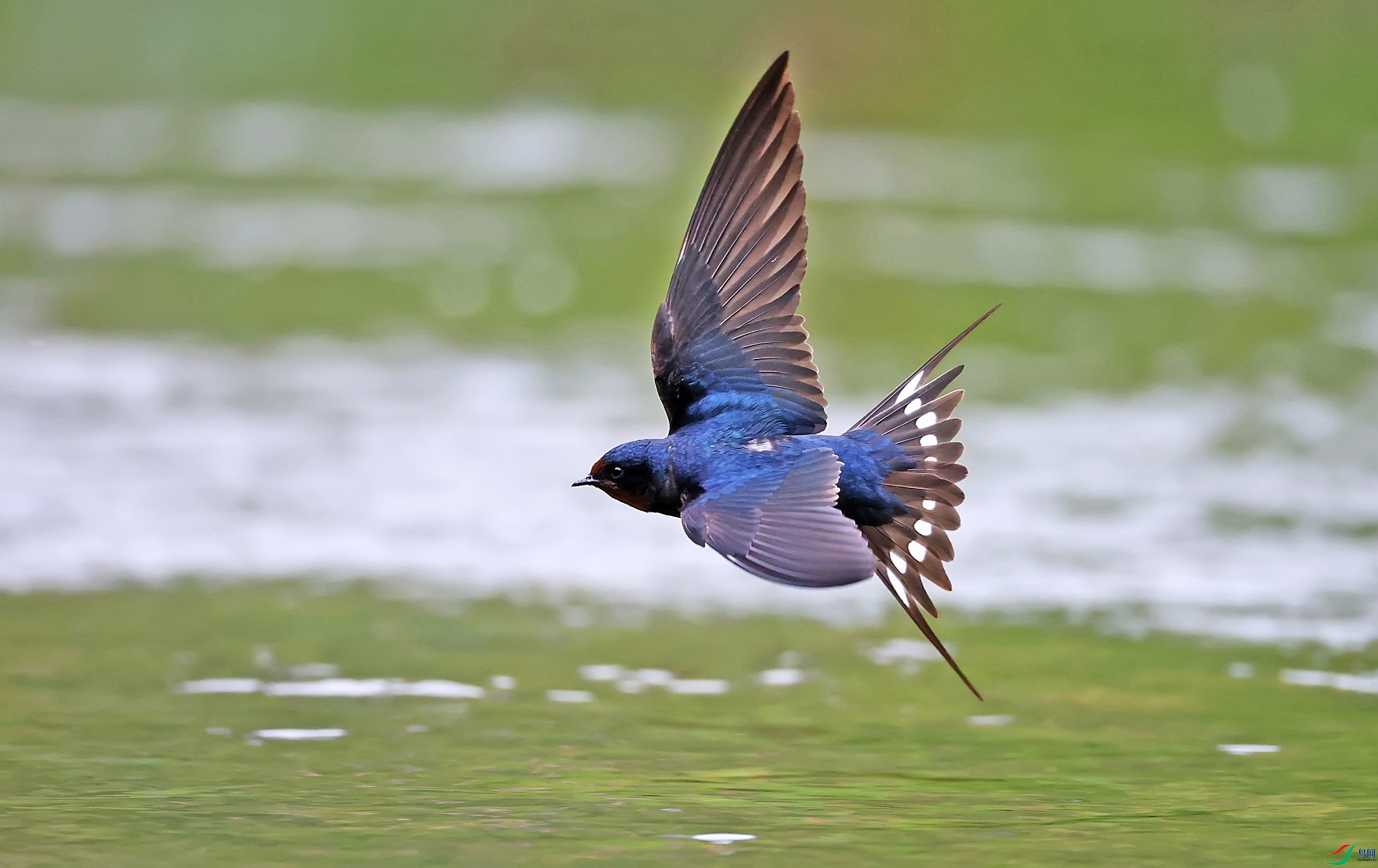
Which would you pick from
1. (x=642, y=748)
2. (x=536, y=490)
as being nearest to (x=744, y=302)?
(x=642, y=748)

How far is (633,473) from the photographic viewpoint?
4.96m

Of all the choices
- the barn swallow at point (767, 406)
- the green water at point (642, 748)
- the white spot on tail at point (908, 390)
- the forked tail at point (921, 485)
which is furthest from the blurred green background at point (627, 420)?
the white spot on tail at point (908, 390)

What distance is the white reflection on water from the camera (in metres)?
7.87

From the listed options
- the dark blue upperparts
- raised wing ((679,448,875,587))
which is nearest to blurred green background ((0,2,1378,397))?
the dark blue upperparts

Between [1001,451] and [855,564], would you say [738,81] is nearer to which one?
[1001,451]

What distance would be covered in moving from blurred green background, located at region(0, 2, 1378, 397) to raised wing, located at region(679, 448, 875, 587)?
266 inches

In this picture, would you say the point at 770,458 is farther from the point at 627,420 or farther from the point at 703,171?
the point at 703,171

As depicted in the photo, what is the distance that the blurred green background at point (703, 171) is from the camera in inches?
514

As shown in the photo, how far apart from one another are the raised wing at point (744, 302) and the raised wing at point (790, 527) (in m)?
0.40

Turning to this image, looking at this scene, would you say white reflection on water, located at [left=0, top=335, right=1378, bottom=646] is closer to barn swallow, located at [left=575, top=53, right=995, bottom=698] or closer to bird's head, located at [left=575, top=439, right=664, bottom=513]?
barn swallow, located at [left=575, top=53, right=995, bottom=698]

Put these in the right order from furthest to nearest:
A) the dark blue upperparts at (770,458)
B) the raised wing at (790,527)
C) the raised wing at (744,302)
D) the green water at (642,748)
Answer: the raised wing at (744,302)
the dark blue upperparts at (770,458)
the green water at (642,748)
the raised wing at (790,527)

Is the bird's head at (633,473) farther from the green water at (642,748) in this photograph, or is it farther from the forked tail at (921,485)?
the green water at (642,748)

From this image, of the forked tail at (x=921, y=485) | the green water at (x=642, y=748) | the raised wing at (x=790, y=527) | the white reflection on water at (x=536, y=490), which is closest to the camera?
the raised wing at (x=790, y=527)

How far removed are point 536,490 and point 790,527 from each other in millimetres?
5062
